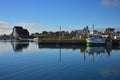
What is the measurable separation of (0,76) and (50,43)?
229ft

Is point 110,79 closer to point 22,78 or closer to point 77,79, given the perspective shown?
point 77,79

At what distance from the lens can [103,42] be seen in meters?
83.9

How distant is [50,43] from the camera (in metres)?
89.8

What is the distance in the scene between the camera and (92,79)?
19.5 metres

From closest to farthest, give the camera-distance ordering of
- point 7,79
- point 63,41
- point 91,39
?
point 7,79 → point 91,39 → point 63,41

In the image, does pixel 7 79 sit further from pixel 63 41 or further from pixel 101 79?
pixel 63 41

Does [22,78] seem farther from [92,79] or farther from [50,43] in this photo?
[50,43]

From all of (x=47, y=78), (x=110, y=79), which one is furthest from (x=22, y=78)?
(x=110, y=79)

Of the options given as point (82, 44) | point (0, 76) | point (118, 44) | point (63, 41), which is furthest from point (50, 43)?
point (0, 76)

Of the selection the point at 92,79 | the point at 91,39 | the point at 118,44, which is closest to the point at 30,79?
the point at 92,79

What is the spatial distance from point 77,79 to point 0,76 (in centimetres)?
720

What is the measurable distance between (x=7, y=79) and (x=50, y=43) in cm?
7089

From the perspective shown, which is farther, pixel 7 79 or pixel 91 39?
pixel 91 39

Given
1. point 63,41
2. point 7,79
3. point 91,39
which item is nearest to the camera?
point 7,79
